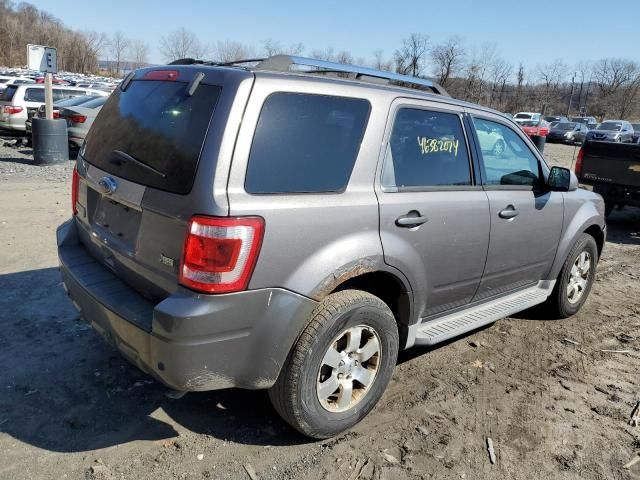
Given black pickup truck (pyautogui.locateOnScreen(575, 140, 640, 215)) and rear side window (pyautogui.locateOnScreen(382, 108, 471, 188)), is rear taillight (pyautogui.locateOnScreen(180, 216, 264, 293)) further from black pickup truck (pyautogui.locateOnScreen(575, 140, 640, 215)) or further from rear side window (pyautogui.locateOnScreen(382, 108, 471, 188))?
black pickup truck (pyautogui.locateOnScreen(575, 140, 640, 215))

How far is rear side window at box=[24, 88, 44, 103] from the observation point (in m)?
15.4

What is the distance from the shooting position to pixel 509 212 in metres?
3.79

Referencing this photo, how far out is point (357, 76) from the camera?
3.30m

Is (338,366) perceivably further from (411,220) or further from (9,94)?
(9,94)

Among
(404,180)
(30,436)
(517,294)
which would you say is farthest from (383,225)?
(30,436)

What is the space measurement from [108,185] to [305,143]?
3.56 feet

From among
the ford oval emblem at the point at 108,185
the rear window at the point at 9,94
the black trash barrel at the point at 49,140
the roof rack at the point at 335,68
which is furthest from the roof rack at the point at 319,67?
the rear window at the point at 9,94

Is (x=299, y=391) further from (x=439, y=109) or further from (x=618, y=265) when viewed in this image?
(x=618, y=265)

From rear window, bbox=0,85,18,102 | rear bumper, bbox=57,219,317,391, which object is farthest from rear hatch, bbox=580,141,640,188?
rear window, bbox=0,85,18,102

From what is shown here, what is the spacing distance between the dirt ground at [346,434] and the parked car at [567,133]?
130ft

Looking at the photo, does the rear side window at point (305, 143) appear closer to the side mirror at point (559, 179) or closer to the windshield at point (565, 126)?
the side mirror at point (559, 179)

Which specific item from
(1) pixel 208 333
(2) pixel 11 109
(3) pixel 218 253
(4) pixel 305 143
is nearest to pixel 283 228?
(3) pixel 218 253

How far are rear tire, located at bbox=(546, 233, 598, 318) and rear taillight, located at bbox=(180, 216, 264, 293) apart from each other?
3368 millimetres

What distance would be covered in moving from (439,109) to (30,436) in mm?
3055
